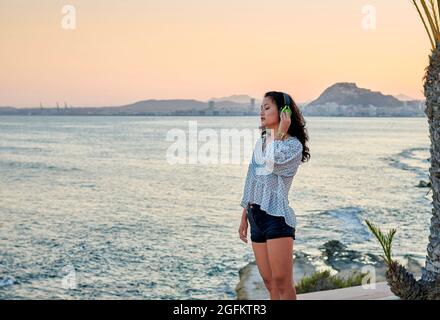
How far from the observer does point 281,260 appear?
335cm

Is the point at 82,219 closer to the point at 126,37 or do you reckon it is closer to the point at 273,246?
the point at 273,246

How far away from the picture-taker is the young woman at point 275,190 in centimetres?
336

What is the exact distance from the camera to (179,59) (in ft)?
291

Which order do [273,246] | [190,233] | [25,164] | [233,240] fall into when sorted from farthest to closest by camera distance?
1. [25,164]
2. [190,233]
3. [233,240]
4. [273,246]

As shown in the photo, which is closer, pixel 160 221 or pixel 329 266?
pixel 329 266

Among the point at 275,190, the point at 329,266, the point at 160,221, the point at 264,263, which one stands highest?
the point at 275,190

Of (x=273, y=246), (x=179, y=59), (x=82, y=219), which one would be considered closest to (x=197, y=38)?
(x=179, y=59)

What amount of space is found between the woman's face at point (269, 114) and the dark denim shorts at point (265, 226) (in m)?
0.48

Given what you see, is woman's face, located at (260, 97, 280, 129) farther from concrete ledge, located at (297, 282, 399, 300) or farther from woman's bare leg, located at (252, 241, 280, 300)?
concrete ledge, located at (297, 282, 399, 300)

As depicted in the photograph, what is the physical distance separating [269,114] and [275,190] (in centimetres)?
44

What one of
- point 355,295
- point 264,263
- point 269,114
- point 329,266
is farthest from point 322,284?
point 269,114

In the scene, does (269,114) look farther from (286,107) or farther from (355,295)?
(355,295)

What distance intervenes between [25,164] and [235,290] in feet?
121

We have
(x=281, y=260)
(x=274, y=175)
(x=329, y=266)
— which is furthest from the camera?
(x=329, y=266)
